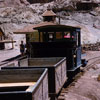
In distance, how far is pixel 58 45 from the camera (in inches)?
613

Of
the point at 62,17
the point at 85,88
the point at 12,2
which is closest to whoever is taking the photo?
the point at 85,88

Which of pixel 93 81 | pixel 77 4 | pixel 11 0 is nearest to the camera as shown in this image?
pixel 93 81

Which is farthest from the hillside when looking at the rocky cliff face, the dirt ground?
the dirt ground

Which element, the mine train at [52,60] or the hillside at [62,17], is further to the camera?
the hillside at [62,17]

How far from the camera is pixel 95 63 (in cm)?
2288

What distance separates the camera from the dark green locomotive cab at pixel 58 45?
15.5 metres

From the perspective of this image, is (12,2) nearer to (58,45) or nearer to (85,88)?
(58,45)

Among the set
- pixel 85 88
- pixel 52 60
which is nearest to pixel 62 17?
pixel 85 88

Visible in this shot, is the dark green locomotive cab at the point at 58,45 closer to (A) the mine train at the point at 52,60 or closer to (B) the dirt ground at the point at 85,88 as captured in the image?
(A) the mine train at the point at 52,60

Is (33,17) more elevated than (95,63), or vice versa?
(33,17)

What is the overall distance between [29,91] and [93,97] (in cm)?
793

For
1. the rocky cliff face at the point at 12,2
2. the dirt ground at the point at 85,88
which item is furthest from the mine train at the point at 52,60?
the rocky cliff face at the point at 12,2

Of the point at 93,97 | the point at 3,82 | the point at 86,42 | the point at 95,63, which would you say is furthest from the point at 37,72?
the point at 86,42

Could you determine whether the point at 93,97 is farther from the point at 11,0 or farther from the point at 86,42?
the point at 11,0
